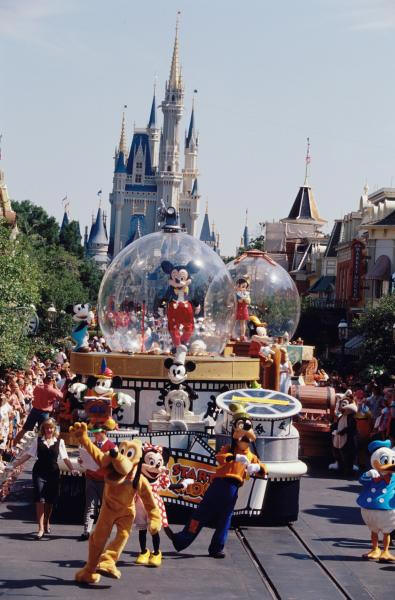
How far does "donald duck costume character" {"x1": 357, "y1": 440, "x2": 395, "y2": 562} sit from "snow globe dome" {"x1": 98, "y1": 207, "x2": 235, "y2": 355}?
4367mm

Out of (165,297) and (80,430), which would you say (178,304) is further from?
(80,430)

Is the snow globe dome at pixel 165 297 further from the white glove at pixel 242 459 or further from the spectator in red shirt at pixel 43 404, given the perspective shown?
the white glove at pixel 242 459

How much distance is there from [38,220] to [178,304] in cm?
8033

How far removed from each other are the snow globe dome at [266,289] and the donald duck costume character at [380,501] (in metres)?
11.2

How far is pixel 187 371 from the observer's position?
15727 millimetres

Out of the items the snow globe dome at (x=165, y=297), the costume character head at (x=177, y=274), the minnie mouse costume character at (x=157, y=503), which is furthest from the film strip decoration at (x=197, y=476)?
the costume character head at (x=177, y=274)

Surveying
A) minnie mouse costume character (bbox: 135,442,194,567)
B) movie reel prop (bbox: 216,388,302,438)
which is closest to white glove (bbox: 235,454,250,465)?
minnie mouse costume character (bbox: 135,442,194,567)

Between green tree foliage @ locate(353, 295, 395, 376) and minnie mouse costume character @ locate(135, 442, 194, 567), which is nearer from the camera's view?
minnie mouse costume character @ locate(135, 442, 194, 567)

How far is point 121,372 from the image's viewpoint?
1617 cm

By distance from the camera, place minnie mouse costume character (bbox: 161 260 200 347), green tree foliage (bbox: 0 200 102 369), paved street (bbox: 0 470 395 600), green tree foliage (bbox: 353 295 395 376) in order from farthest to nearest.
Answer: green tree foliage (bbox: 353 295 395 376)
green tree foliage (bbox: 0 200 102 369)
minnie mouse costume character (bbox: 161 260 200 347)
paved street (bbox: 0 470 395 600)

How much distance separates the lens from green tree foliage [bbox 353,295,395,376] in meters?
38.7

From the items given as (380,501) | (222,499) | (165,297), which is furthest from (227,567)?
(165,297)

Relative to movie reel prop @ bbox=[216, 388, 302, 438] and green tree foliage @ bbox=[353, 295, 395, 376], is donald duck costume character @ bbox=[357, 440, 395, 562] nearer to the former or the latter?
movie reel prop @ bbox=[216, 388, 302, 438]

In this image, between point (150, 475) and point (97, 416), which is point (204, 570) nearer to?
point (150, 475)
